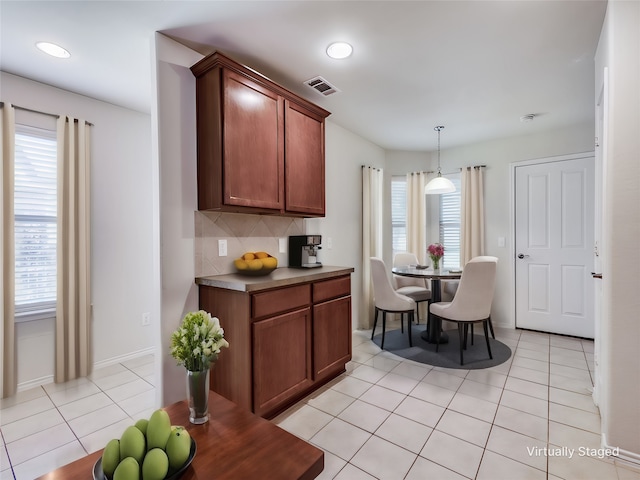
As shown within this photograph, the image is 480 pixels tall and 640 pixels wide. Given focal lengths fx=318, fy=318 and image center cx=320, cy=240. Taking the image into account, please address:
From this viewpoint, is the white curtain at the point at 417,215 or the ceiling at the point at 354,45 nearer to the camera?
the ceiling at the point at 354,45

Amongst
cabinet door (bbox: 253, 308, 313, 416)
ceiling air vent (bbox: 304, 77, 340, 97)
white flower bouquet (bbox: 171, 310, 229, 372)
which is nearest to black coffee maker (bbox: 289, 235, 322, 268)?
cabinet door (bbox: 253, 308, 313, 416)

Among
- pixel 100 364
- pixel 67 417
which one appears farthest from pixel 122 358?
pixel 67 417

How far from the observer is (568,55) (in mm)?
2324

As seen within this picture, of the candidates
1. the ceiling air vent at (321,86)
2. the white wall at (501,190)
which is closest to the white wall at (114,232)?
the ceiling air vent at (321,86)

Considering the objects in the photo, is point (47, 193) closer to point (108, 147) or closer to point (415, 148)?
point (108, 147)

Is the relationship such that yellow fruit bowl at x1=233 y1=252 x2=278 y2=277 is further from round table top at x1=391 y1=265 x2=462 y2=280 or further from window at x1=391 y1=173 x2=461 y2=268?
window at x1=391 y1=173 x2=461 y2=268

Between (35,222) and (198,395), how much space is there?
251 cm

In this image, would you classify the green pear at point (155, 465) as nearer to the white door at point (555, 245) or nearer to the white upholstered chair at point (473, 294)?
the white upholstered chair at point (473, 294)

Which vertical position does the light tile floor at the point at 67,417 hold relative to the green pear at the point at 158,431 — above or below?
below

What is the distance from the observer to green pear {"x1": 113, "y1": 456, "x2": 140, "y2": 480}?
77 centimetres

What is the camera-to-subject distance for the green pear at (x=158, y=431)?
0.89m

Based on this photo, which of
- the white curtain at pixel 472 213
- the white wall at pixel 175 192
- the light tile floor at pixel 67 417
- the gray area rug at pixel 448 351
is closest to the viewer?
the light tile floor at pixel 67 417

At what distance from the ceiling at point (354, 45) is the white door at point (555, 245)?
3.19ft

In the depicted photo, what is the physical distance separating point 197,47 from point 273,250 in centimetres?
163
